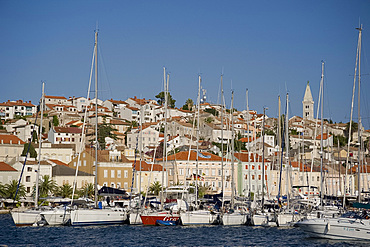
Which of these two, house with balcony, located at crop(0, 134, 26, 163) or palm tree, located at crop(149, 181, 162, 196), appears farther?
house with balcony, located at crop(0, 134, 26, 163)

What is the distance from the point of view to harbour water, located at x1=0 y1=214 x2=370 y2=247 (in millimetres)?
35594

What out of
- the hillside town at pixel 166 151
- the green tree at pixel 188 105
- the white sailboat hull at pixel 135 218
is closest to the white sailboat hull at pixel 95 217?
the white sailboat hull at pixel 135 218

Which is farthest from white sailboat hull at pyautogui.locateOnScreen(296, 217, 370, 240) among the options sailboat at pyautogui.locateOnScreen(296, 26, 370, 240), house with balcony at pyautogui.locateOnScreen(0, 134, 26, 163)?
house with balcony at pyautogui.locateOnScreen(0, 134, 26, 163)

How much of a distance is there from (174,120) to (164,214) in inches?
3477

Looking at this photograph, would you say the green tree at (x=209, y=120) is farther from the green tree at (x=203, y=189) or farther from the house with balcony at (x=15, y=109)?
the green tree at (x=203, y=189)

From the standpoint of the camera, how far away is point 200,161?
80562 mm

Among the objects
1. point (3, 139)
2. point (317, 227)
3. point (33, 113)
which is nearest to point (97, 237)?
point (317, 227)

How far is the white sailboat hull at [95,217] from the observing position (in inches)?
1657

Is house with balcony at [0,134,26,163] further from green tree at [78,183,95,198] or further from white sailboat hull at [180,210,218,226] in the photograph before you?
white sailboat hull at [180,210,218,226]

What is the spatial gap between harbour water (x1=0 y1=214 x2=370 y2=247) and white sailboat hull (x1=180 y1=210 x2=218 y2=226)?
69cm

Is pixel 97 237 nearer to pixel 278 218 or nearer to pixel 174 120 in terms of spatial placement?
pixel 278 218

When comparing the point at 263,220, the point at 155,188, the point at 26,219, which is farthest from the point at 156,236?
the point at 155,188

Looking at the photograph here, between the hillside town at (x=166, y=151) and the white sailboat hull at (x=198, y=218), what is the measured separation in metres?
3.33

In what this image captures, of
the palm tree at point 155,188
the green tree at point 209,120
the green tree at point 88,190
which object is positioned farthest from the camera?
the green tree at point 209,120
